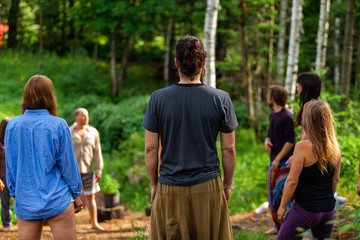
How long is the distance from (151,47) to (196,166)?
85.7 feet

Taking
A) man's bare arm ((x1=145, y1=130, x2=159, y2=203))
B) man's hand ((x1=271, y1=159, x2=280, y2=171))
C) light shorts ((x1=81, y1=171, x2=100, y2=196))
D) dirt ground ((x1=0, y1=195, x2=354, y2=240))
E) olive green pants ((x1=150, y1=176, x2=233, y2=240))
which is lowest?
dirt ground ((x1=0, y1=195, x2=354, y2=240))

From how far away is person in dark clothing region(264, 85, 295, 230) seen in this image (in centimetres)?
482

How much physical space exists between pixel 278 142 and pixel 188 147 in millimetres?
2623

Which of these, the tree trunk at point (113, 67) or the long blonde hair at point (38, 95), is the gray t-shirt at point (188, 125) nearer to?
the long blonde hair at point (38, 95)

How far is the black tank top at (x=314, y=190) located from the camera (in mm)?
3129

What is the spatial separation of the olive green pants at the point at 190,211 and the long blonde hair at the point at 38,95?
1.16 m

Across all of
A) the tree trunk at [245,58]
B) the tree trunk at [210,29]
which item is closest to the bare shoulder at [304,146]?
the tree trunk at [210,29]

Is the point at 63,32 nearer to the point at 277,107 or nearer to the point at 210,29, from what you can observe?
the point at 210,29

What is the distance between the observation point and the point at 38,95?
119 inches

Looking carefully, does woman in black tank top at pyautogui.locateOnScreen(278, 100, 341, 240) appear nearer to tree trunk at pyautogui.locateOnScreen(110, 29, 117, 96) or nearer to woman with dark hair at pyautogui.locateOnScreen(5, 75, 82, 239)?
woman with dark hair at pyautogui.locateOnScreen(5, 75, 82, 239)

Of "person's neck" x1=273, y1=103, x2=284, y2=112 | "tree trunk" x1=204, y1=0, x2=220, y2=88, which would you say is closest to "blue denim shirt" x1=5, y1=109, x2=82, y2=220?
→ "person's neck" x1=273, y1=103, x2=284, y2=112

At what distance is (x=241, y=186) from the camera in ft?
26.4

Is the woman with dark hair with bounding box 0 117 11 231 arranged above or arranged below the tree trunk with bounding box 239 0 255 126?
below

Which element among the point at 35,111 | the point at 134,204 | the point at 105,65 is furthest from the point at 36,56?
the point at 35,111
